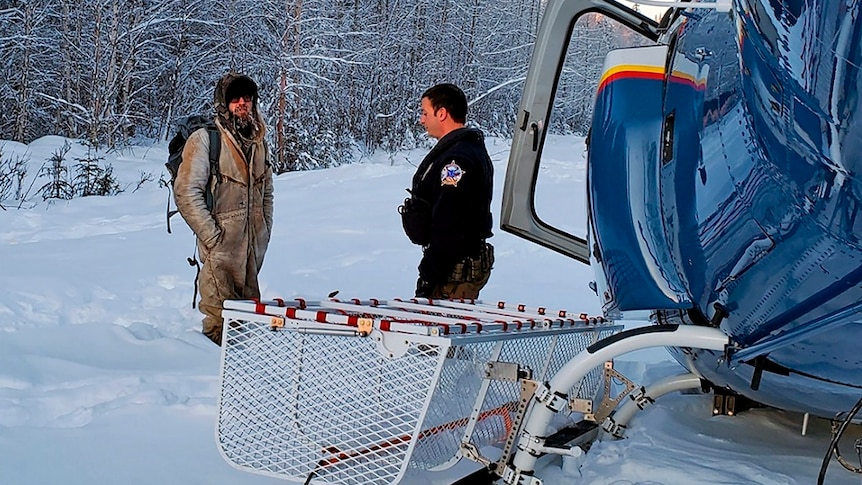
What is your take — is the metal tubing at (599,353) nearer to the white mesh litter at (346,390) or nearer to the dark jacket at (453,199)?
the white mesh litter at (346,390)

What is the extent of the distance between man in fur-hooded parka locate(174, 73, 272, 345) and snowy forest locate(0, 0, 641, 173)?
39.2ft

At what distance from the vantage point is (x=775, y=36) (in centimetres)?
141

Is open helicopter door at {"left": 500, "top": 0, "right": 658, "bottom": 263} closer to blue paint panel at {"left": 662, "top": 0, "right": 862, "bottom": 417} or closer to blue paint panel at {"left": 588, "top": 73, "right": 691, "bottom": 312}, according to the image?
blue paint panel at {"left": 588, "top": 73, "right": 691, "bottom": 312}

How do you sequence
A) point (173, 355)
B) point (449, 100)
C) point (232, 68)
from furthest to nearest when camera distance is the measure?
point (232, 68) → point (173, 355) → point (449, 100)

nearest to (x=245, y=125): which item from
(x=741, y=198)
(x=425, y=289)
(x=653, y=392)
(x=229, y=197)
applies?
(x=229, y=197)

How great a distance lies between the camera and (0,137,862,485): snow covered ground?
118 inches

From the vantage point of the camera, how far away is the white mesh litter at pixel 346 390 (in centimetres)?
234

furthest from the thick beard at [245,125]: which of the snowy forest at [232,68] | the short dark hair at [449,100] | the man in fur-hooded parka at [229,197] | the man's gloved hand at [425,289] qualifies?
the snowy forest at [232,68]

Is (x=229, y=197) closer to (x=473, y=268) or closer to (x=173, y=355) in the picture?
(x=173, y=355)

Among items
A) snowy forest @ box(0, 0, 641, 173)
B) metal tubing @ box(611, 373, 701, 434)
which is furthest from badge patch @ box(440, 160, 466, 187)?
snowy forest @ box(0, 0, 641, 173)

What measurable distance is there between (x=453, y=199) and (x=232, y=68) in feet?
69.1

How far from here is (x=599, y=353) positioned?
2.45 metres

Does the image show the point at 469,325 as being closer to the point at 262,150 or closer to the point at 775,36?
the point at 775,36

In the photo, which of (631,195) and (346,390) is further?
(631,195)
